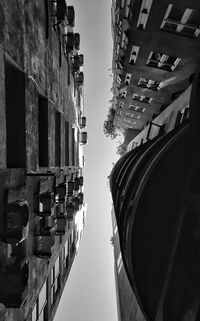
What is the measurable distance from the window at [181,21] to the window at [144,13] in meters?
1.27

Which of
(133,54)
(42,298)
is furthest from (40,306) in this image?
(133,54)

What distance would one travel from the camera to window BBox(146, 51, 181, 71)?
23159mm

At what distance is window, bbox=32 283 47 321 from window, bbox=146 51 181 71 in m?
20.1

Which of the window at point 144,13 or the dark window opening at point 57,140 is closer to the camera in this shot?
the dark window opening at point 57,140

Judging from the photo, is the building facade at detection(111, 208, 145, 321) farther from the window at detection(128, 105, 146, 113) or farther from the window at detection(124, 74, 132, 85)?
the window at detection(124, 74, 132, 85)

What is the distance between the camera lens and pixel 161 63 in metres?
24.1

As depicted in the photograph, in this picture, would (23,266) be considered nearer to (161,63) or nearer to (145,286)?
(145,286)

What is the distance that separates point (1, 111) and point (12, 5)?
4165mm

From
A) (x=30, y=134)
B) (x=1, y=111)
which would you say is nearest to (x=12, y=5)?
(x=1, y=111)

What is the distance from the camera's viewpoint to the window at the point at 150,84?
28.1 meters

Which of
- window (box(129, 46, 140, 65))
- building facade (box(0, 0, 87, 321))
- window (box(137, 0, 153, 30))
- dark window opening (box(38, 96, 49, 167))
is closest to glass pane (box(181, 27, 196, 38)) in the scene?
window (box(137, 0, 153, 30))

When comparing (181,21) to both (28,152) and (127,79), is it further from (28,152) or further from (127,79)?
(28,152)

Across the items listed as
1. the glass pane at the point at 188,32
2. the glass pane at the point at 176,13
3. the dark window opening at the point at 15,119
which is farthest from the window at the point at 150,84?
the dark window opening at the point at 15,119

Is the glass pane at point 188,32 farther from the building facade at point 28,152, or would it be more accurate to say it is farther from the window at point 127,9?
the building facade at point 28,152
